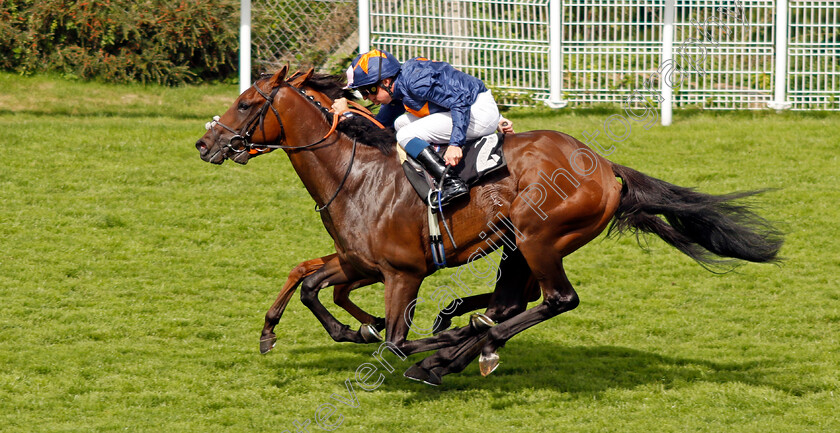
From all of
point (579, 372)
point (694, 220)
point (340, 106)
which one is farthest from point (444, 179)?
point (579, 372)

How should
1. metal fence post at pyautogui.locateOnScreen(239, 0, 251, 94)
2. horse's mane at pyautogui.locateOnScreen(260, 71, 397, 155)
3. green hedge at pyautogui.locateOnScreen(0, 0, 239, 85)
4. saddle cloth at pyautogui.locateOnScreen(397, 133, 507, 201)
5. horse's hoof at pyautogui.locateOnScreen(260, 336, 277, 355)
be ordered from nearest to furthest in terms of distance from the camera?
saddle cloth at pyautogui.locateOnScreen(397, 133, 507, 201)
horse's mane at pyautogui.locateOnScreen(260, 71, 397, 155)
horse's hoof at pyautogui.locateOnScreen(260, 336, 277, 355)
metal fence post at pyautogui.locateOnScreen(239, 0, 251, 94)
green hedge at pyautogui.locateOnScreen(0, 0, 239, 85)

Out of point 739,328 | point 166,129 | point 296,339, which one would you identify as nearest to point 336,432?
point 296,339

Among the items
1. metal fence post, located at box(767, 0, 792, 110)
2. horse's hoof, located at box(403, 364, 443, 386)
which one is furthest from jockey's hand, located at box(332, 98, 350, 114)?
metal fence post, located at box(767, 0, 792, 110)

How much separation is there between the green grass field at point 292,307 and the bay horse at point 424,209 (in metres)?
0.54

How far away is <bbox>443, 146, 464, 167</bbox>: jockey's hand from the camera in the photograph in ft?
17.4

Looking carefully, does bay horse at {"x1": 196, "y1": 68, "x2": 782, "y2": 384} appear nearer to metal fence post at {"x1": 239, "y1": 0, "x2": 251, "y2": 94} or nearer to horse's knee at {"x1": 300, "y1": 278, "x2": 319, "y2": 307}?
horse's knee at {"x1": 300, "y1": 278, "x2": 319, "y2": 307}

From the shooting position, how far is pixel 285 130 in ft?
18.3

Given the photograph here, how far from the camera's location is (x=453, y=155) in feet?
17.4

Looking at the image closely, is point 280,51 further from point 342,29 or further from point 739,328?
point 739,328

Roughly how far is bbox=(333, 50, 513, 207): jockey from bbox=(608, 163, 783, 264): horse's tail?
0.92 metres

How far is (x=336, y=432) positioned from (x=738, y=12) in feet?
26.9

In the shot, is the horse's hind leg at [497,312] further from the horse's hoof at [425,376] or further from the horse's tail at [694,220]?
the horse's tail at [694,220]

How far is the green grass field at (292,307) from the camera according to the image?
551 centimetres

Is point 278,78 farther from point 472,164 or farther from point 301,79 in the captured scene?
point 472,164
